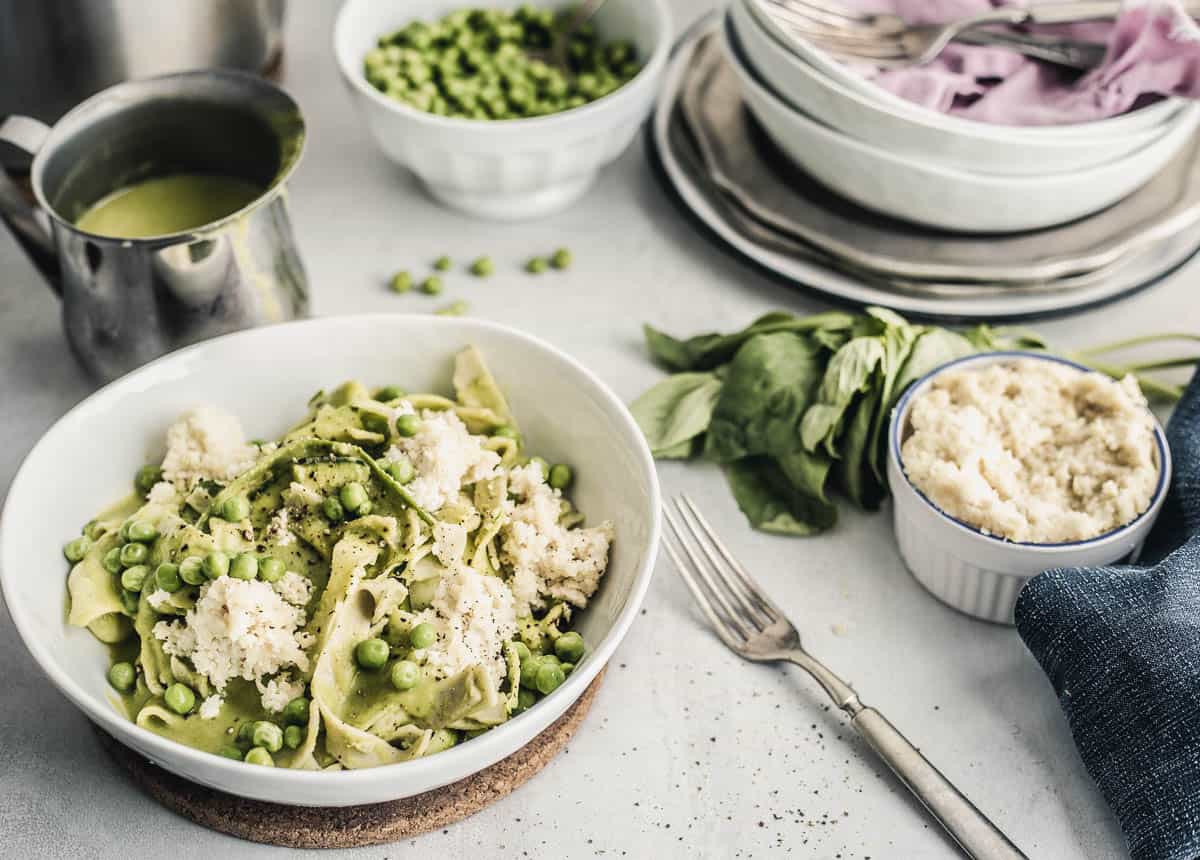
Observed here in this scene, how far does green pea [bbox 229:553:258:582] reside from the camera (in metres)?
1.74

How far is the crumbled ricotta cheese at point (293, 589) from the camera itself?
1.79 metres

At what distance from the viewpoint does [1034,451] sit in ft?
6.64

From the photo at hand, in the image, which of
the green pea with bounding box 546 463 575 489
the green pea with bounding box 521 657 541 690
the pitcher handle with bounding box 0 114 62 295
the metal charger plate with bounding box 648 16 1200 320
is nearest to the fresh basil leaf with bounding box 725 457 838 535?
the green pea with bounding box 546 463 575 489

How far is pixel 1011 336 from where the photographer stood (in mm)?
2484

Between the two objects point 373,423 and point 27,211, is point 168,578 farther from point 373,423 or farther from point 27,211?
point 27,211

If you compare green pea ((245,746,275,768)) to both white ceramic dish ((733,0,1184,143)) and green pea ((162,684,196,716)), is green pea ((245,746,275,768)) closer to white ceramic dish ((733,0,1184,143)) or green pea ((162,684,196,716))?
green pea ((162,684,196,716))

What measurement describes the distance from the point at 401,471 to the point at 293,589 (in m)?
0.25

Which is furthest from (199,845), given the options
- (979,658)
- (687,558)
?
(979,658)

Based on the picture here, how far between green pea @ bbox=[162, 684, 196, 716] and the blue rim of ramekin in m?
1.17

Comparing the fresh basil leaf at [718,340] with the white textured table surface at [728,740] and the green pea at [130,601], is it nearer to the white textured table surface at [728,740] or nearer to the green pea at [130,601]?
the white textured table surface at [728,740]

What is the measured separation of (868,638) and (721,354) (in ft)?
2.21

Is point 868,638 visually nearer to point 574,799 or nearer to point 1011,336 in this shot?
point 574,799

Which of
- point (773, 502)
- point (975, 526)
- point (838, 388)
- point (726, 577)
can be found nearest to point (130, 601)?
point (726, 577)

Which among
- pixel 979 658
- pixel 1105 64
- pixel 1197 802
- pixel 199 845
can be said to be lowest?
pixel 199 845
